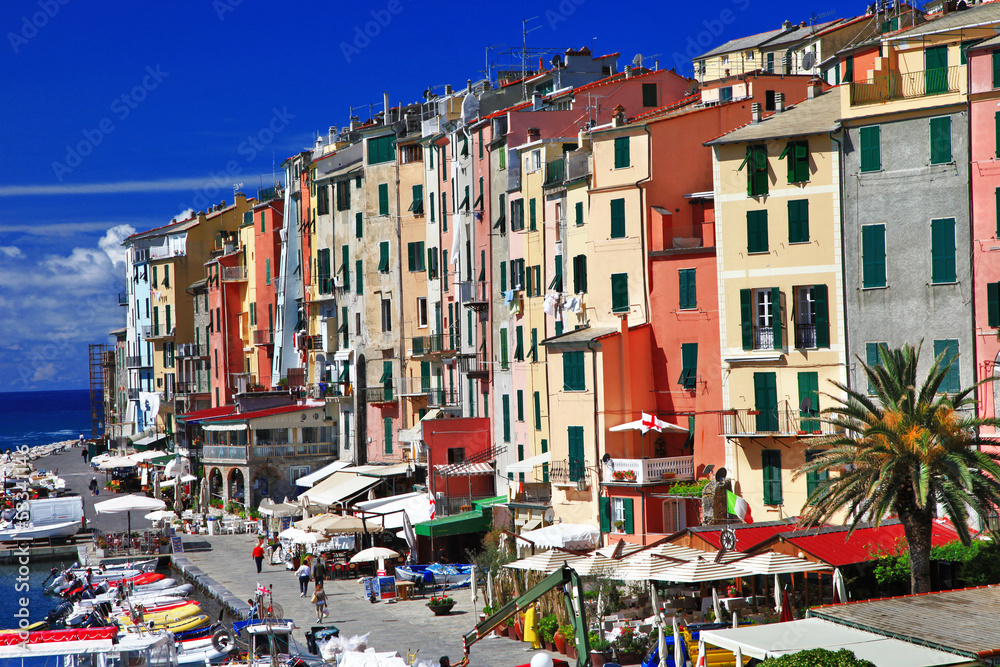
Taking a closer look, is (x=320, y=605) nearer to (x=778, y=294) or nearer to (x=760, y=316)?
(x=760, y=316)

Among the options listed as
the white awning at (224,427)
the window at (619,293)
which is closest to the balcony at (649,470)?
the window at (619,293)

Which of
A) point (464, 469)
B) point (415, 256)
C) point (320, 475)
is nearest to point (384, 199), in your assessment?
point (415, 256)

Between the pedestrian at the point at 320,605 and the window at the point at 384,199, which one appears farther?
the window at the point at 384,199

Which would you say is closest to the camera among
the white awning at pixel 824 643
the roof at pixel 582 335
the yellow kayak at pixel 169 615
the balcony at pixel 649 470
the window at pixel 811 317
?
the white awning at pixel 824 643

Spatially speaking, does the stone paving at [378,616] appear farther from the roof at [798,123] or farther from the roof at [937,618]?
the roof at [798,123]

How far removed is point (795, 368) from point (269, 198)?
59.6m

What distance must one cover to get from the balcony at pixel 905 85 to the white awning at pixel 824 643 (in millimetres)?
19436

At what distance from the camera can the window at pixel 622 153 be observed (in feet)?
158

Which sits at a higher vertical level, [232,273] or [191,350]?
[232,273]

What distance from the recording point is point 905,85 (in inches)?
1591

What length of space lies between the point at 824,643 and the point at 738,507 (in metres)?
16.3

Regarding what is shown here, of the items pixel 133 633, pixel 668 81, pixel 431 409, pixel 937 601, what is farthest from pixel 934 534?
pixel 431 409

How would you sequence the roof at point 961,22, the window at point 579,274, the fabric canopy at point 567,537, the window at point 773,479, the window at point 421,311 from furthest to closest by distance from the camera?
the window at point 421,311 → the window at point 579,274 → the fabric canopy at point 567,537 → the window at point 773,479 → the roof at point 961,22

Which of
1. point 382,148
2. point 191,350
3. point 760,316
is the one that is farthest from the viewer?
point 191,350
